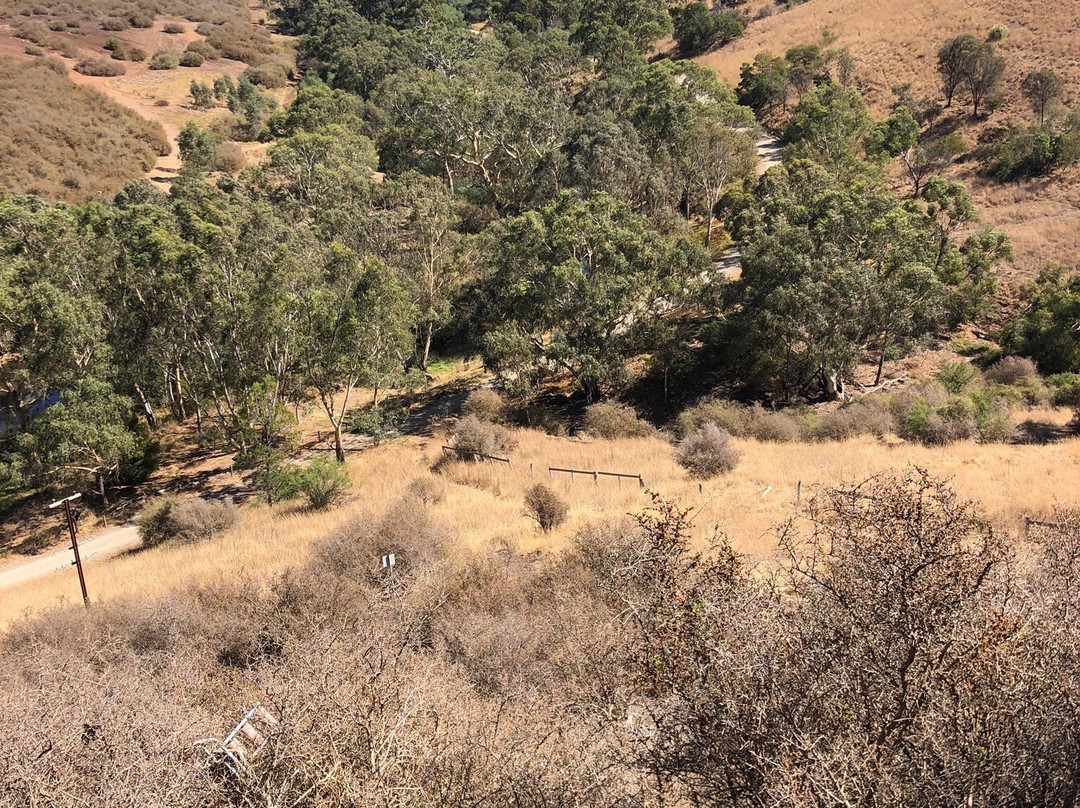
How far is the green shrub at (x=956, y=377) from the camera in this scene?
26.3 metres

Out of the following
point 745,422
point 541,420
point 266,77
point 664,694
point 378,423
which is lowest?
point 541,420

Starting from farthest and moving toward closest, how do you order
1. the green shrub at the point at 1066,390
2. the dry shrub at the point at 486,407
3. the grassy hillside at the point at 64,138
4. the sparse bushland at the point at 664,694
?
the grassy hillside at the point at 64,138 → the dry shrub at the point at 486,407 → the green shrub at the point at 1066,390 → the sparse bushland at the point at 664,694

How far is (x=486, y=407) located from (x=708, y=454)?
11796 millimetres

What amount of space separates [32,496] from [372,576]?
22.8 m

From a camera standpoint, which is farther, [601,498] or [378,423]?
[378,423]

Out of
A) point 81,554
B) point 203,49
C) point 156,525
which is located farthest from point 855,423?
point 203,49

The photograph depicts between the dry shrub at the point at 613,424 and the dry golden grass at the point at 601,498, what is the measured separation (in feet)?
6.53

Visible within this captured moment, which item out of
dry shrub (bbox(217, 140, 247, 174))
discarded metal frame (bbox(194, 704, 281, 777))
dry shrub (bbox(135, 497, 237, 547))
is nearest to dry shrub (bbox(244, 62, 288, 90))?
dry shrub (bbox(217, 140, 247, 174))

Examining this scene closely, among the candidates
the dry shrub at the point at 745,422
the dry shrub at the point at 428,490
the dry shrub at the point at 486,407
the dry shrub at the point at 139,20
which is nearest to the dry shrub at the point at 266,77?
the dry shrub at the point at 139,20

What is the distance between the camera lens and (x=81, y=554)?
2348 cm

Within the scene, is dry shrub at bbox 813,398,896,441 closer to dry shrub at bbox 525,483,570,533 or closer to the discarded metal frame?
dry shrub at bbox 525,483,570,533

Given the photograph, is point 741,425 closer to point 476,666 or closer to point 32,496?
point 476,666

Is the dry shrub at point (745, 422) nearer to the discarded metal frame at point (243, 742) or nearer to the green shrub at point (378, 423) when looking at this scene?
the green shrub at point (378, 423)

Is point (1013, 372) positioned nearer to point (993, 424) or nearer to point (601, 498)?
point (993, 424)
